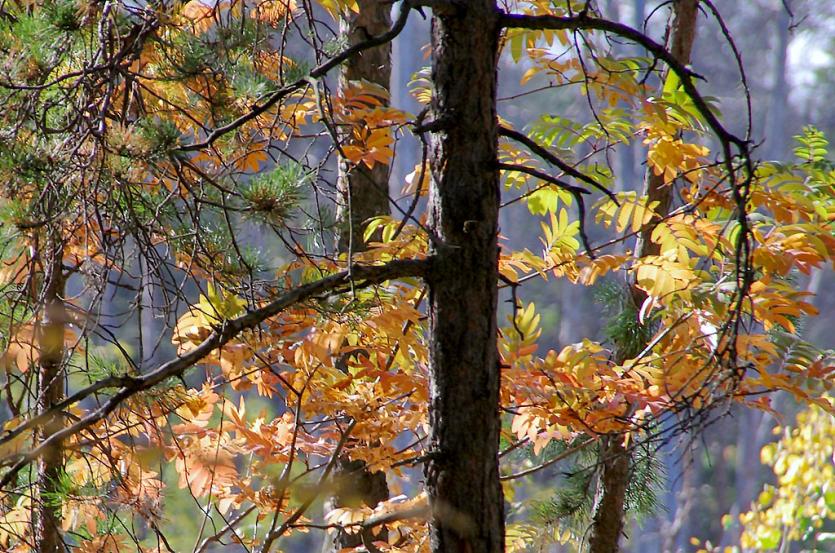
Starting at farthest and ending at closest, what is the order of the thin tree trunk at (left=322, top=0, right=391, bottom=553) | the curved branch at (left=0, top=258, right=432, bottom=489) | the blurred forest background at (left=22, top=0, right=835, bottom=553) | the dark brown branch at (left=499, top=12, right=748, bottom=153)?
1. the blurred forest background at (left=22, top=0, right=835, bottom=553)
2. the thin tree trunk at (left=322, top=0, right=391, bottom=553)
3. the dark brown branch at (left=499, top=12, right=748, bottom=153)
4. the curved branch at (left=0, top=258, right=432, bottom=489)

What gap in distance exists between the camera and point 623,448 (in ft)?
8.09

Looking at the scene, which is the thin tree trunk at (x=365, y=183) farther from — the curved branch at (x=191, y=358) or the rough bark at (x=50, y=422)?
the curved branch at (x=191, y=358)

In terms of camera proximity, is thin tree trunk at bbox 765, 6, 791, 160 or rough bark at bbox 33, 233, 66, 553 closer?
rough bark at bbox 33, 233, 66, 553

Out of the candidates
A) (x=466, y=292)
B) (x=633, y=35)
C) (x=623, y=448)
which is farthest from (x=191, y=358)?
(x=623, y=448)

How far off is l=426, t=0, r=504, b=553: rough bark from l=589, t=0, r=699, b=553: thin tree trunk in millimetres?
1150

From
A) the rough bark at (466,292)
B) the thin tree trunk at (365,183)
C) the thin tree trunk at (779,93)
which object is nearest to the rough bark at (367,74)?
the thin tree trunk at (365,183)

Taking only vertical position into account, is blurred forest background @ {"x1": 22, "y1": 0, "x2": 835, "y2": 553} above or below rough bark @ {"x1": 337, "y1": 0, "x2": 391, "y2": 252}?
above

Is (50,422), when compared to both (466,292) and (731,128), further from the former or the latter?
(731,128)

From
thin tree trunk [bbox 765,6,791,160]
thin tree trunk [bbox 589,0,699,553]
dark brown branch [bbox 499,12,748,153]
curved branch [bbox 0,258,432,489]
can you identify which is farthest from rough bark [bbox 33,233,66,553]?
thin tree trunk [bbox 765,6,791,160]

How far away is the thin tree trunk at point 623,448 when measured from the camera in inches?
97.1

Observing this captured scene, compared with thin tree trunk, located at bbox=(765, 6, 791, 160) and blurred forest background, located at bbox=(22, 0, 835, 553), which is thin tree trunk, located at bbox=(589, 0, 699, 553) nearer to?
→ blurred forest background, located at bbox=(22, 0, 835, 553)

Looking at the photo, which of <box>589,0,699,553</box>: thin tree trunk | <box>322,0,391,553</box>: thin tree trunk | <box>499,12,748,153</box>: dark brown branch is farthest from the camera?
<box>322,0,391,553</box>: thin tree trunk

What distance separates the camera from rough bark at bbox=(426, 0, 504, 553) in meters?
1.34

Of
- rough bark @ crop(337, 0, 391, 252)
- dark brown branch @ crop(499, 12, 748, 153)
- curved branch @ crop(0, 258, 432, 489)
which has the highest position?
rough bark @ crop(337, 0, 391, 252)
